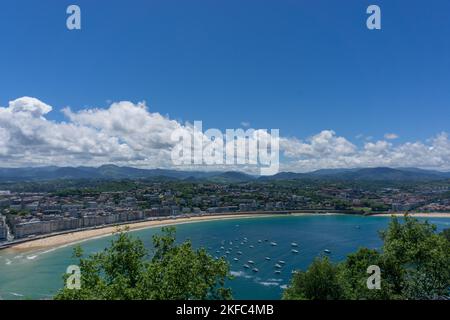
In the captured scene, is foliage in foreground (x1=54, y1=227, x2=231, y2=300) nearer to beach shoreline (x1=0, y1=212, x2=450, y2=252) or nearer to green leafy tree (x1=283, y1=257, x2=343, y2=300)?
green leafy tree (x1=283, y1=257, x2=343, y2=300)

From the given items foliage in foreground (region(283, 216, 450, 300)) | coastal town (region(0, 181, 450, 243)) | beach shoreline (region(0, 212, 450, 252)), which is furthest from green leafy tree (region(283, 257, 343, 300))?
coastal town (region(0, 181, 450, 243))

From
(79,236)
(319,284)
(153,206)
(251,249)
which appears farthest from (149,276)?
(153,206)

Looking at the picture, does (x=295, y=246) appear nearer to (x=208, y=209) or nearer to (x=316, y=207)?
(x=208, y=209)

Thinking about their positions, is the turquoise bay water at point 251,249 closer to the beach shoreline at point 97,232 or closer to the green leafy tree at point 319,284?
the beach shoreline at point 97,232

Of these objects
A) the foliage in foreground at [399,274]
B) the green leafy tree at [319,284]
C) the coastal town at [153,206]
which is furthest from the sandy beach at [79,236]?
the foliage in foreground at [399,274]

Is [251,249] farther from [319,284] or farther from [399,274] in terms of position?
[399,274]
